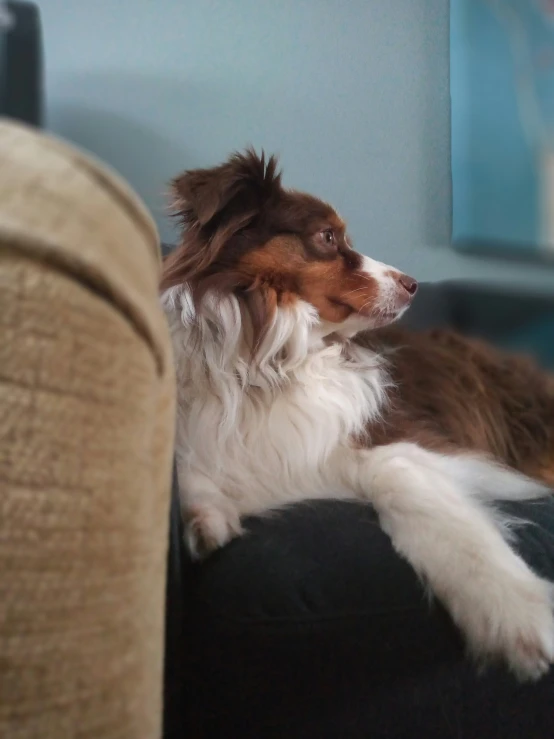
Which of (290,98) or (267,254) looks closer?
(267,254)

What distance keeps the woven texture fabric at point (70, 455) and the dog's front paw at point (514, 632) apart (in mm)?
520

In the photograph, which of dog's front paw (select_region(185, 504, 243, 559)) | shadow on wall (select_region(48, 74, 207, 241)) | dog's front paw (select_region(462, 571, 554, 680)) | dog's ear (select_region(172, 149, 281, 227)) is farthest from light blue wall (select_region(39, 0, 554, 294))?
dog's front paw (select_region(462, 571, 554, 680))

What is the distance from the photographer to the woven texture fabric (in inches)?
15.5

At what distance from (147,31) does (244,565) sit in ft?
6.26

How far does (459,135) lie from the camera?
2332 mm

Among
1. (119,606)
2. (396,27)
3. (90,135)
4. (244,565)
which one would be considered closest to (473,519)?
(244,565)

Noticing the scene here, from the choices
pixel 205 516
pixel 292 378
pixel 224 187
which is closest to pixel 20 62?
pixel 224 187

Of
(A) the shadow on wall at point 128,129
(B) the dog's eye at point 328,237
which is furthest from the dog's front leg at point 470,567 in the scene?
(A) the shadow on wall at point 128,129

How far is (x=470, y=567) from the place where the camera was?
2.94 feet

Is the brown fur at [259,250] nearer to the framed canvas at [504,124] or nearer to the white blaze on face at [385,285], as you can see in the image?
the white blaze on face at [385,285]

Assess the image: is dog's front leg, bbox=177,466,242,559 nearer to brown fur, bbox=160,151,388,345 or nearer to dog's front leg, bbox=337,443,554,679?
dog's front leg, bbox=337,443,554,679

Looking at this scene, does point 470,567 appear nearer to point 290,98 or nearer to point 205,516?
point 205,516

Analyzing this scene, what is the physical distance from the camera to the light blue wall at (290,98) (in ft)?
6.64

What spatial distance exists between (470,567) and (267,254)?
0.80 metres
